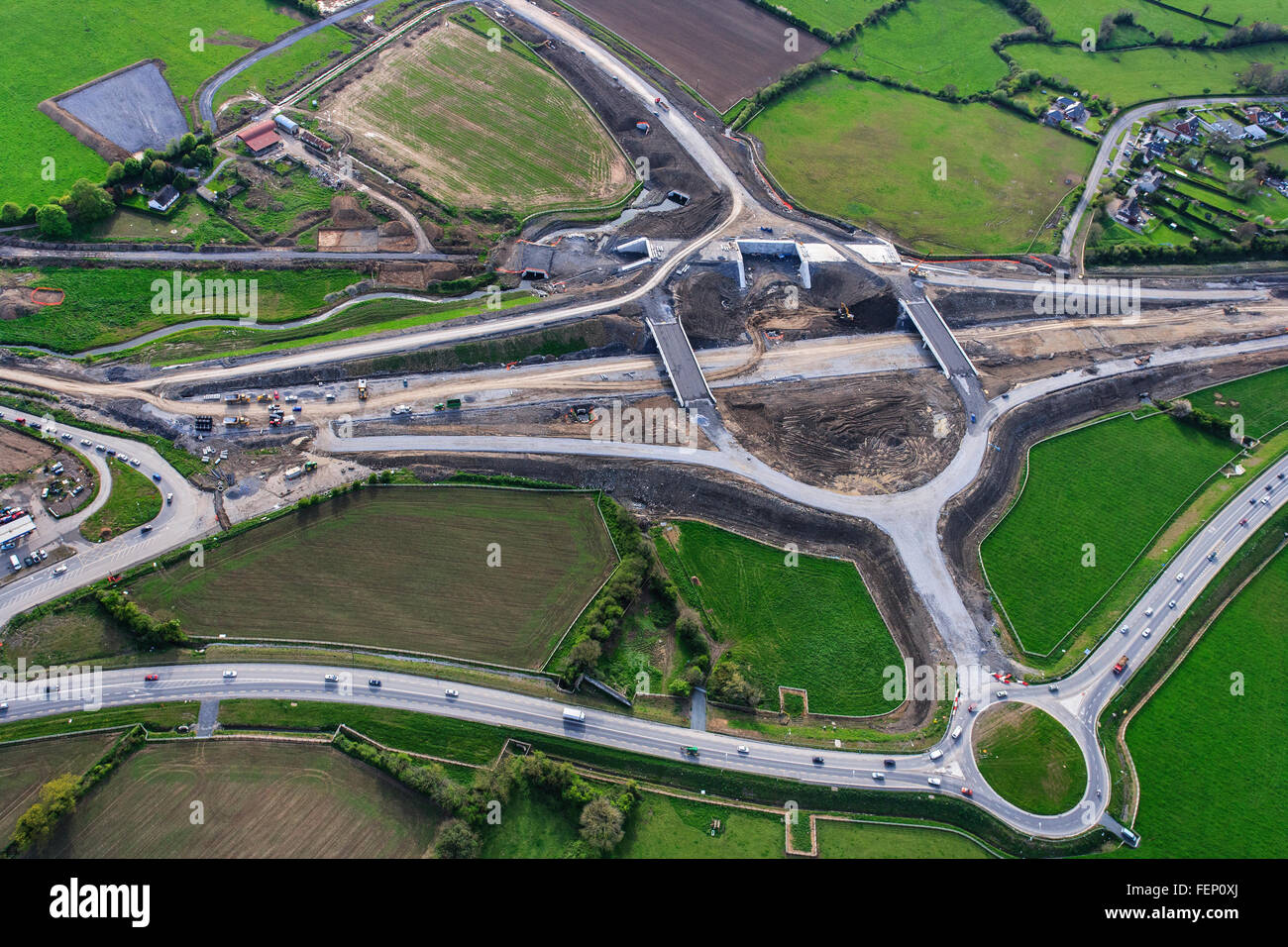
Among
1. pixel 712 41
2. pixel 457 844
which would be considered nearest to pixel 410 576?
pixel 457 844

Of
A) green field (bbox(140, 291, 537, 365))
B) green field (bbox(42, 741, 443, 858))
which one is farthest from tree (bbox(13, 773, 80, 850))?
green field (bbox(140, 291, 537, 365))

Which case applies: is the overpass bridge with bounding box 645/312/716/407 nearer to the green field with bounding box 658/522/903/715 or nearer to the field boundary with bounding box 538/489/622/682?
the green field with bounding box 658/522/903/715

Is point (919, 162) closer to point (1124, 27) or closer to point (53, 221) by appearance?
point (1124, 27)

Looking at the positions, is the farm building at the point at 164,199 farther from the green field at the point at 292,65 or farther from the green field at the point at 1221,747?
the green field at the point at 1221,747

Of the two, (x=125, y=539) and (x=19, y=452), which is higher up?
(x=19, y=452)

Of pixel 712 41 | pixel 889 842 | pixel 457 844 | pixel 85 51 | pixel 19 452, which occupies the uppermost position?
pixel 712 41

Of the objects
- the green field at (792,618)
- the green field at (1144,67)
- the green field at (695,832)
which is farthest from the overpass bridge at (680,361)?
the green field at (1144,67)
